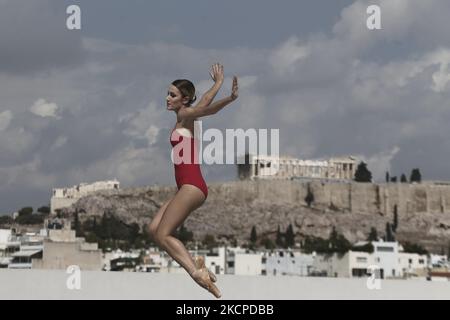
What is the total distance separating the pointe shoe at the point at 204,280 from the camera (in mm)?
3387

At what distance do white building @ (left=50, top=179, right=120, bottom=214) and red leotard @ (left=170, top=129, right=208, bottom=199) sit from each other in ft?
251

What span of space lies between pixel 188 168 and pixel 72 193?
276ft

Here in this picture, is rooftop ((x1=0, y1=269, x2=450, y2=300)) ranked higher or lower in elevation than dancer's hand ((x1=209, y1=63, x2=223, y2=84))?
lower

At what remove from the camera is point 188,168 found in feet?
11.2

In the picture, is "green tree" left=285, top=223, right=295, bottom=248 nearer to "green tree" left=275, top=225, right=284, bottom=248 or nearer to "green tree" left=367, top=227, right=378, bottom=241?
"green tree" left=275, top=225, right=284, bottom=248

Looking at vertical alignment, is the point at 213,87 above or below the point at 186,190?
above

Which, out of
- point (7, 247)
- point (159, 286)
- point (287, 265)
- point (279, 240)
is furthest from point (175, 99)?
point (279, 240)

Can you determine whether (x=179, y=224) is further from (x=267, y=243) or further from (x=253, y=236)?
(x=253, y=236)

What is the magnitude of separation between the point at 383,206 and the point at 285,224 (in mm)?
8624

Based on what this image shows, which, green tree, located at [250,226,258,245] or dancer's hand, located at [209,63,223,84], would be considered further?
green tree, located at [250,226,258,245]

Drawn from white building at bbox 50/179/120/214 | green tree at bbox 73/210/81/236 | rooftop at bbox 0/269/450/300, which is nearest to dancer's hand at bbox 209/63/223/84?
rooftop at bbox 0/269/450/300

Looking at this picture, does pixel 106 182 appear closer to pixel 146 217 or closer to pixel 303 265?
pixel 146 217

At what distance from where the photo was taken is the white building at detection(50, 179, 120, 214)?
8225cm
